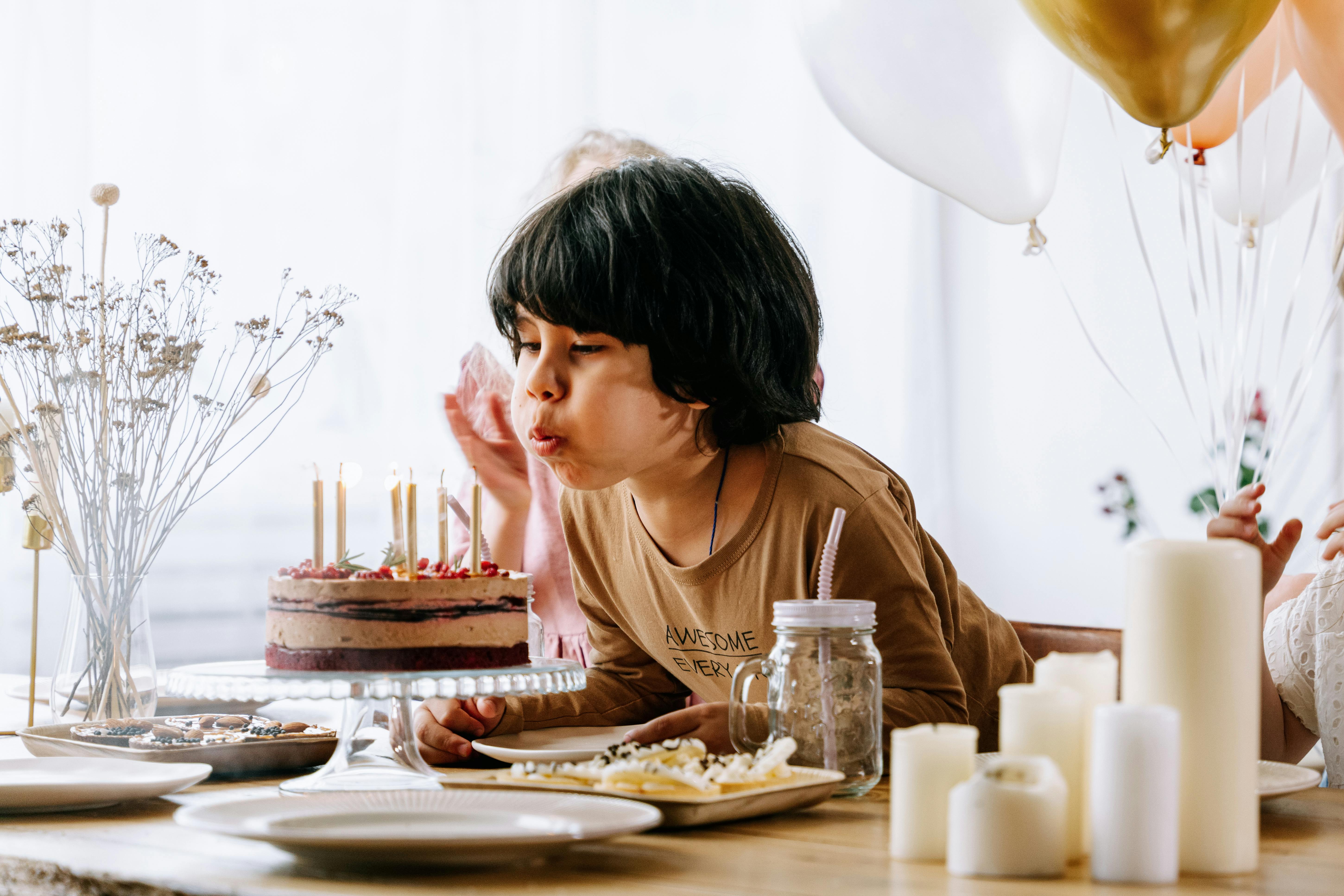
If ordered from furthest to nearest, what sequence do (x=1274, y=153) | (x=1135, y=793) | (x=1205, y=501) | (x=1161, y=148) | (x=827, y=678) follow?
(x=1205, y=501) → (x=1274, y=153) → (x=1161, y=148) → (x=827, y=678) → (x=1135, y=793)

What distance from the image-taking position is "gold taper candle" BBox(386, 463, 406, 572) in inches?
39.6

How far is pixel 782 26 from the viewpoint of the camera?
3.69m

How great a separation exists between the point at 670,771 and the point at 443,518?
0.31 meters

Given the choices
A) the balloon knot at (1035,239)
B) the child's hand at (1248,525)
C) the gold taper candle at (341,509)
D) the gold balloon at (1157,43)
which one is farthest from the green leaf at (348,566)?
the balloon knot at (1035,239)

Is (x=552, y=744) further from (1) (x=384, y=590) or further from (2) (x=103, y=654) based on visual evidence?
(2) (x=103, y=654)

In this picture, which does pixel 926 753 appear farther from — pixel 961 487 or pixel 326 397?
pixel 961 487

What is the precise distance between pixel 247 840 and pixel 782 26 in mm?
3306

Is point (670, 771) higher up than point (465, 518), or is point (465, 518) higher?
point (465, 518)

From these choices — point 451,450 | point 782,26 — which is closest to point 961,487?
point 782,26

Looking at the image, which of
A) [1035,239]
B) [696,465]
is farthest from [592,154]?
[696,465]

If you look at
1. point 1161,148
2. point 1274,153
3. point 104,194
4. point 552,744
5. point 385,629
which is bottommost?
point 552,744

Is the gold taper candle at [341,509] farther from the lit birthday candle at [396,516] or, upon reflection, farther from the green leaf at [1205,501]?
the green leaf at [1205,501]

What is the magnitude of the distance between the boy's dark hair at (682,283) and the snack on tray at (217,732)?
0.40m

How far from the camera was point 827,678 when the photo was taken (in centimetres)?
88
